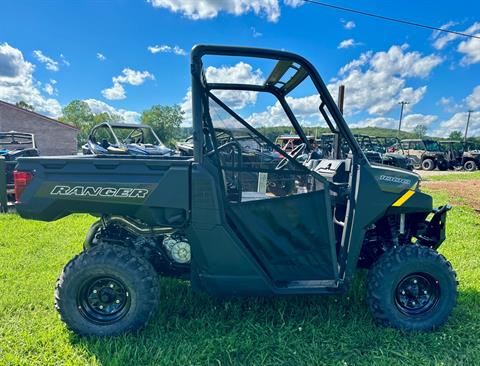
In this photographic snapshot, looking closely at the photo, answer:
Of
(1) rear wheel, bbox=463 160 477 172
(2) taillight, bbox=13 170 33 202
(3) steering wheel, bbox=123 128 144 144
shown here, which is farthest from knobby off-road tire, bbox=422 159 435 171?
(2) taillight, bbox=13 170 33 202

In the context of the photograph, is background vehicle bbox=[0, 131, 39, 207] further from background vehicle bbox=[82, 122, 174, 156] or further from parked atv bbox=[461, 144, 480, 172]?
parked atv bbox=[461, 144, 480, 172]

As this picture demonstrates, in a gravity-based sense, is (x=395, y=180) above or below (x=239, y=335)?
above

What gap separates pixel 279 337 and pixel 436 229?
173 cm

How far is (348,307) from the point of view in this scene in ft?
9.35

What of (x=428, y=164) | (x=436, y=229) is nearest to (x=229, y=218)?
(x=436, y=229)

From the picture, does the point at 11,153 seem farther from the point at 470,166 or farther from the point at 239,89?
the point at 470,166

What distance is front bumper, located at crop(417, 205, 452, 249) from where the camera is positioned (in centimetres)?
288

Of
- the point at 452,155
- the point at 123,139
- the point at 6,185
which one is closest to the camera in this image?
the point at 6,185

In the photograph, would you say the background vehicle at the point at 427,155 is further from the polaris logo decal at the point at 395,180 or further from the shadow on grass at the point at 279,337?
the shadow on grass at the point at 279,337

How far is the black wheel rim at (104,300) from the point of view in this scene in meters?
2.45

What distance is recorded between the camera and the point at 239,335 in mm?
2471

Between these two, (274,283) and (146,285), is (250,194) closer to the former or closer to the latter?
(274,283)

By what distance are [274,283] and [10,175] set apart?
21.2 ft

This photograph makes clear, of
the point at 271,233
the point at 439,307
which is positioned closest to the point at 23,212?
the point at 271,233
